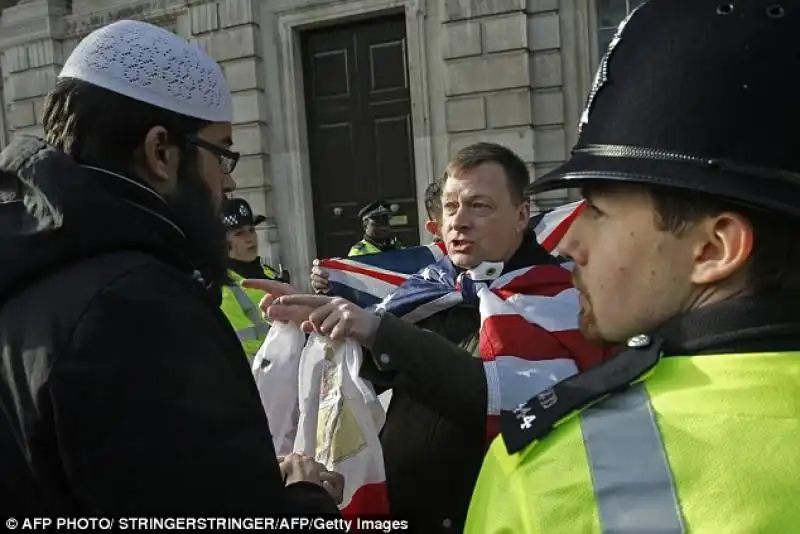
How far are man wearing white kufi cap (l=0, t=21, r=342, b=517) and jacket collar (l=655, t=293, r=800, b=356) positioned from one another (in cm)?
70

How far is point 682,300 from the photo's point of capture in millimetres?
955

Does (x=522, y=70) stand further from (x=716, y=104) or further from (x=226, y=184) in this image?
(x=716, y=104)

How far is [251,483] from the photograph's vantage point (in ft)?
3.72

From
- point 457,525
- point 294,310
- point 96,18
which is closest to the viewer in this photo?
point 457,525

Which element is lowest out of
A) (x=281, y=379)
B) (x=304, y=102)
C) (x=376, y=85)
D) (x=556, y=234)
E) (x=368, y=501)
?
(x=368, y=501)

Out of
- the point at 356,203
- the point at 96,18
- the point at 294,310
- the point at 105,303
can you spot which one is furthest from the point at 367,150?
the point at 105,303

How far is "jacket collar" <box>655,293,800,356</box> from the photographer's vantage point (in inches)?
34.0

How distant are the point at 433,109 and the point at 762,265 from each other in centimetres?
Result: 812

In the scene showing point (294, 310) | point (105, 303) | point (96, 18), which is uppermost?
point (96, 18)

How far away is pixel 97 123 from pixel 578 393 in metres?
1.00

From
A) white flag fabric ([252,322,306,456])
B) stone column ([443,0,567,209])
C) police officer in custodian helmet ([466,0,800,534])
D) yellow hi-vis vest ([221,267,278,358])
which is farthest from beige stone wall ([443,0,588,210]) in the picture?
police officer in custodian helmet ([466,0,800,534])

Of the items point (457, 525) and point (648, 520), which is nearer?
point (648, 520)

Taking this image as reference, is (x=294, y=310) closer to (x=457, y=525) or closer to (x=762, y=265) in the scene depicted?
(x=457, y=525)

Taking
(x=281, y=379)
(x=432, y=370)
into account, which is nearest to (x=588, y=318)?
(x=432, y=370)
